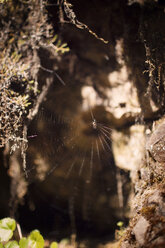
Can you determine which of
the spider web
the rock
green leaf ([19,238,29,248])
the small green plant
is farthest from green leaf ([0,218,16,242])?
the rock

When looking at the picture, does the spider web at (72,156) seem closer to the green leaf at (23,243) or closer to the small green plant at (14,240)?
the small green plant at (14,240)

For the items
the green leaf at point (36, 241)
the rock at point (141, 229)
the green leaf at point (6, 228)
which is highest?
the rock at point (141, 229)

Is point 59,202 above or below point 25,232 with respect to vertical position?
above

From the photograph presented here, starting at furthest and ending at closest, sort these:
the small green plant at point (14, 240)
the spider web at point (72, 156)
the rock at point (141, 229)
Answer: the spider web at point (72, 156) → the small green plant at point (14, 240) → the rock at point (141, 229)

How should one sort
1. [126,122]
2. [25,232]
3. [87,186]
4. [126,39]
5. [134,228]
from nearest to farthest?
[134,228] < [126,39] < [126,122] < [25,232] < [87,186]

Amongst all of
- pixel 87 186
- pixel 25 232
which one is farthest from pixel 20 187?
pixel 87 186

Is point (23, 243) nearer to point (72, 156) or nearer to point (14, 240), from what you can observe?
point (14, 240)

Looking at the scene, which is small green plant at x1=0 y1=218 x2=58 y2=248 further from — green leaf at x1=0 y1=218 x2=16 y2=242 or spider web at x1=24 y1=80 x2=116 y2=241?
spider web at x1=24 y1=80 x2=116 y2=241

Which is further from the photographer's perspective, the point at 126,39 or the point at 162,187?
the point at 126,39

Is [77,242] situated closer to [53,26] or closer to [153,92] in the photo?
[153,92]

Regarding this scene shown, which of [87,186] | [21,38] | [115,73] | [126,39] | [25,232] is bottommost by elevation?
[25,232]

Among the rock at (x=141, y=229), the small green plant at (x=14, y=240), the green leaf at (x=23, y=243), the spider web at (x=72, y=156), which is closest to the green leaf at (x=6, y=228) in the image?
the small green plant at (x=14, y=240)
